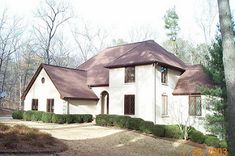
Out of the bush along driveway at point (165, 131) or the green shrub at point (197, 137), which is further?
the green shrub at point (197, 137)

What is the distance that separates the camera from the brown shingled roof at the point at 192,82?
23.8 metres

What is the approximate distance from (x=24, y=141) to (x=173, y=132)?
11830 millimetres

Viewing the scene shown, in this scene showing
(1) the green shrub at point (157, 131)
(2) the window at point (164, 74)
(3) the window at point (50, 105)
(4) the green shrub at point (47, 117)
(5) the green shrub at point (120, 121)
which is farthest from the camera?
(3) the window at point (50, 105)

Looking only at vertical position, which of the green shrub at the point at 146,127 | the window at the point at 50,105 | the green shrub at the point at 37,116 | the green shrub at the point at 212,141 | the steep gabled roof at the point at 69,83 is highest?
the steep gabled roof at the point at 69,83

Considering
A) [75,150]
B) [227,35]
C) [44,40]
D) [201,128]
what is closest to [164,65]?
[201,128]

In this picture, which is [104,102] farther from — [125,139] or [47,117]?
[125,139]

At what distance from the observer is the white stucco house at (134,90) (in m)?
23.4

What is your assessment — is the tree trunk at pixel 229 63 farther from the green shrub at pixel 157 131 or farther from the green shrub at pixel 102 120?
the green shrub at pixel 102 120

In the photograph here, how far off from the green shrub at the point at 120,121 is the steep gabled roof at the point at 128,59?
17.1 feet

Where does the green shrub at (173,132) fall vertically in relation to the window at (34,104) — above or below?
below

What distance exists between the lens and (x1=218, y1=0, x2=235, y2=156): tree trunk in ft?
25.5

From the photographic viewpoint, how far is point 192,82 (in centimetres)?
2503

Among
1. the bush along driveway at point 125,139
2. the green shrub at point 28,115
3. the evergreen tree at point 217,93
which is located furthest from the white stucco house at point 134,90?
the bush along driveway at point 125,139

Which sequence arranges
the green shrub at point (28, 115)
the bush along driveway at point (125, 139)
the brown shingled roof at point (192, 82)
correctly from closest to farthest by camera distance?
the bush along driveway at point (125, 139), the brown shingled roof at point (192, 82), the green shrub at point (28, 115)
